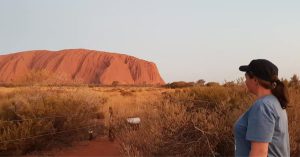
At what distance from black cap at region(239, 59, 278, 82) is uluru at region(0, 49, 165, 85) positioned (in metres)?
105

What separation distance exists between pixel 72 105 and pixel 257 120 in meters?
10.8

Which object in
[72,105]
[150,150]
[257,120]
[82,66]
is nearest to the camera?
[257,120]

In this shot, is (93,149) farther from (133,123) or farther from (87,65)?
(87,65)

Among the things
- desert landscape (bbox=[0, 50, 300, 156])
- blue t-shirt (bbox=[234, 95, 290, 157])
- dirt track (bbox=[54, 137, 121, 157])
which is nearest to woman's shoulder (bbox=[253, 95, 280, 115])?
blue t-shirt (bbox=[234, 95, 290, 157])

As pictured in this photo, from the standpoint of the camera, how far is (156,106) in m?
10.2

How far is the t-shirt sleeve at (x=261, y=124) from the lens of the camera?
9.43ft

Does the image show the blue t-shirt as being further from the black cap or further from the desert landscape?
the desert landscape

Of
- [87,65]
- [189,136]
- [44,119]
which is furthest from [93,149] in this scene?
[87,65]

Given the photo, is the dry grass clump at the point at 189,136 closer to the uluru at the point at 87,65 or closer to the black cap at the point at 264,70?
the black cap at the point at 264,70

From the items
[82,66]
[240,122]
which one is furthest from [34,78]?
[82,66]

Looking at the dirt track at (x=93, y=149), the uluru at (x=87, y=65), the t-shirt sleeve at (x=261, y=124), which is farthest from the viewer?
the uluru at (x=87, y=65)

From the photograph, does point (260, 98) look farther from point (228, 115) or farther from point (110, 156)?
point (110, 156)

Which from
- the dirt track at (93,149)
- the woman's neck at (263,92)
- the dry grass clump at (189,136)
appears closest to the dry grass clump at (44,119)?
the dirt track at (93,149)

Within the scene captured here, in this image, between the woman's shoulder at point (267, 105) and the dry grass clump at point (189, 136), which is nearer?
the woman's shoulder at point (267, 105)
